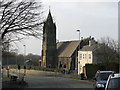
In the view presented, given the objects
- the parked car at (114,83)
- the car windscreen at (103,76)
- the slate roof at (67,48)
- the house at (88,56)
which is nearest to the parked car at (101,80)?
the car windscreen at (103,76)

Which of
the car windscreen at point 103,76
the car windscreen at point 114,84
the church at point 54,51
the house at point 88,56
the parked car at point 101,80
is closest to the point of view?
the car windscreen at point 114,84

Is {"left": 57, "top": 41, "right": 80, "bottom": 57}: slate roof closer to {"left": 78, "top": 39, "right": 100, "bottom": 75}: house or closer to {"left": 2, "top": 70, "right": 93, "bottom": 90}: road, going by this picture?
{"left": 78, "top": 39, "right": 100, "bottom": 75}: house

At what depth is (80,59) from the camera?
79.1 m

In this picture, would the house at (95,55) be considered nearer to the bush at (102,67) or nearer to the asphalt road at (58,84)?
the bush at (102,67)

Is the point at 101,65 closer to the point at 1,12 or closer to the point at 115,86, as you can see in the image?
the point at 1,12

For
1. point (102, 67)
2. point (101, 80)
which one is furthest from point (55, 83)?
point (101, 80)

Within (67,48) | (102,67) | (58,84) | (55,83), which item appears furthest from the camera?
(67,48)

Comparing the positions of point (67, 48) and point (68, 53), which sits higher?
point (67, 48)

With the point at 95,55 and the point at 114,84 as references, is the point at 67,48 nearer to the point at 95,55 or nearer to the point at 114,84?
the point at 95,55

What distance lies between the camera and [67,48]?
11088cm

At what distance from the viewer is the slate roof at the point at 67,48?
104875 millimetres

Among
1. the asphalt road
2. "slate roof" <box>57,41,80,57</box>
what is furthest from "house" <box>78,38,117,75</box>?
"slate roof" <box>57,41,80,57</box>

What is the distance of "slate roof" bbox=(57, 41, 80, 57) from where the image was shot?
105 m

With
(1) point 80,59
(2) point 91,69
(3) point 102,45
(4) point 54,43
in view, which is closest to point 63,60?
(4) point 54,43
